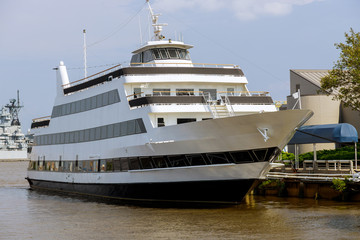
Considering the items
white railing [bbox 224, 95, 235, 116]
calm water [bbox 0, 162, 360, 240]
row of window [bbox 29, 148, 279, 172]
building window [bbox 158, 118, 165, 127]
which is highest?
white railing [bbox 224, 95, 235, 116]

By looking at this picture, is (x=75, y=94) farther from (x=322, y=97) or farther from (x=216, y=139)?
(x=322, y=97)

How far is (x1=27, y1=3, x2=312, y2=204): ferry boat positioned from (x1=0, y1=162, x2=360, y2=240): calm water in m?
1.18

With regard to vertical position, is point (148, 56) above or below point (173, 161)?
above

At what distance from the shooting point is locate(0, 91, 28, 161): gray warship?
510ft

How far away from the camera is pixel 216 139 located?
23.1 m

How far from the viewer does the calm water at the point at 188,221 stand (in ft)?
62.3

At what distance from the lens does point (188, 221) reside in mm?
21359

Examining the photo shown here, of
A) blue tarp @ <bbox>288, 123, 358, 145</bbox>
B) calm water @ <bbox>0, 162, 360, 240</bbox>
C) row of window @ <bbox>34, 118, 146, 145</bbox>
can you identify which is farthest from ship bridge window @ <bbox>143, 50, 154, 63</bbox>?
blue tarp @ <bbox>288, 123, 358, 145</bbox>

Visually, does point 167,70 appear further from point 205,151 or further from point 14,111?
point 14,111

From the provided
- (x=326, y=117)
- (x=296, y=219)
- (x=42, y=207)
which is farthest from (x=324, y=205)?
(x=326, y=117)

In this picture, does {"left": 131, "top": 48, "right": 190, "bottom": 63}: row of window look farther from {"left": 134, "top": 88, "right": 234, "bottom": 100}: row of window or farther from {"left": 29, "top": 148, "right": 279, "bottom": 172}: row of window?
{"left": 29, "top": 148, "right": 279, "bottom": 172}: row of window

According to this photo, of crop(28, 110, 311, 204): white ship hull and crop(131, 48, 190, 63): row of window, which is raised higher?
crop(131, 48, 190, 63): row of window

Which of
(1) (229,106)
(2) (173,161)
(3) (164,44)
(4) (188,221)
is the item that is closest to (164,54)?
(3) (164,44)

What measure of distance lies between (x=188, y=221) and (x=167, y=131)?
4666 millimetres
